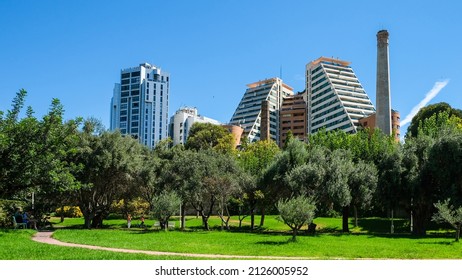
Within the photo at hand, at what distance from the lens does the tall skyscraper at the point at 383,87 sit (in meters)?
75.3

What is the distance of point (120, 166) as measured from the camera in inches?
1533

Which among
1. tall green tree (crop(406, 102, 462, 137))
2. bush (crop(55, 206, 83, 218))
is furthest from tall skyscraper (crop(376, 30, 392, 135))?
bush (crop(55, 206, 83, 218))

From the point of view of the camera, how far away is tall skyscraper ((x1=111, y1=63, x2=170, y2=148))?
18738 cm

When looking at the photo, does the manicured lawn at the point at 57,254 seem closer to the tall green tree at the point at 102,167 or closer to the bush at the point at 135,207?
the tall green tree at the point at 102,167

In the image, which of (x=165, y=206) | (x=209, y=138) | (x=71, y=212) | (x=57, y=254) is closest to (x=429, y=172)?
(x=165, y=206)

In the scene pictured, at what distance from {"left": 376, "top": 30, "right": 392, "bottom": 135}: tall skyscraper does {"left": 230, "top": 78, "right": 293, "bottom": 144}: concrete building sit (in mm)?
94505

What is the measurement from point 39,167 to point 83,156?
9322mm

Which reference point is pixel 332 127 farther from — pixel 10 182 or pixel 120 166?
pixel 10 182

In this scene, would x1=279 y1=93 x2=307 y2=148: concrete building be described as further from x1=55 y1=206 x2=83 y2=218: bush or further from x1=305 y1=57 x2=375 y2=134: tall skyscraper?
x1=55 y1=206 x2=83 y2=218: bush

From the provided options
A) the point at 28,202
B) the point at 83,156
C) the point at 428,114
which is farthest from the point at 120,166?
the point at 428,114

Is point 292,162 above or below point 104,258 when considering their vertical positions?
above

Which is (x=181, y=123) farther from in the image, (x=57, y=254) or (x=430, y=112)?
(x=57, y=254)

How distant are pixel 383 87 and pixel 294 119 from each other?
92087 millimetres

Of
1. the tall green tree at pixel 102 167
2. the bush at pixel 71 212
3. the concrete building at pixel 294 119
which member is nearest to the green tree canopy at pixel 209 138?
the bush at pixel 71 212
